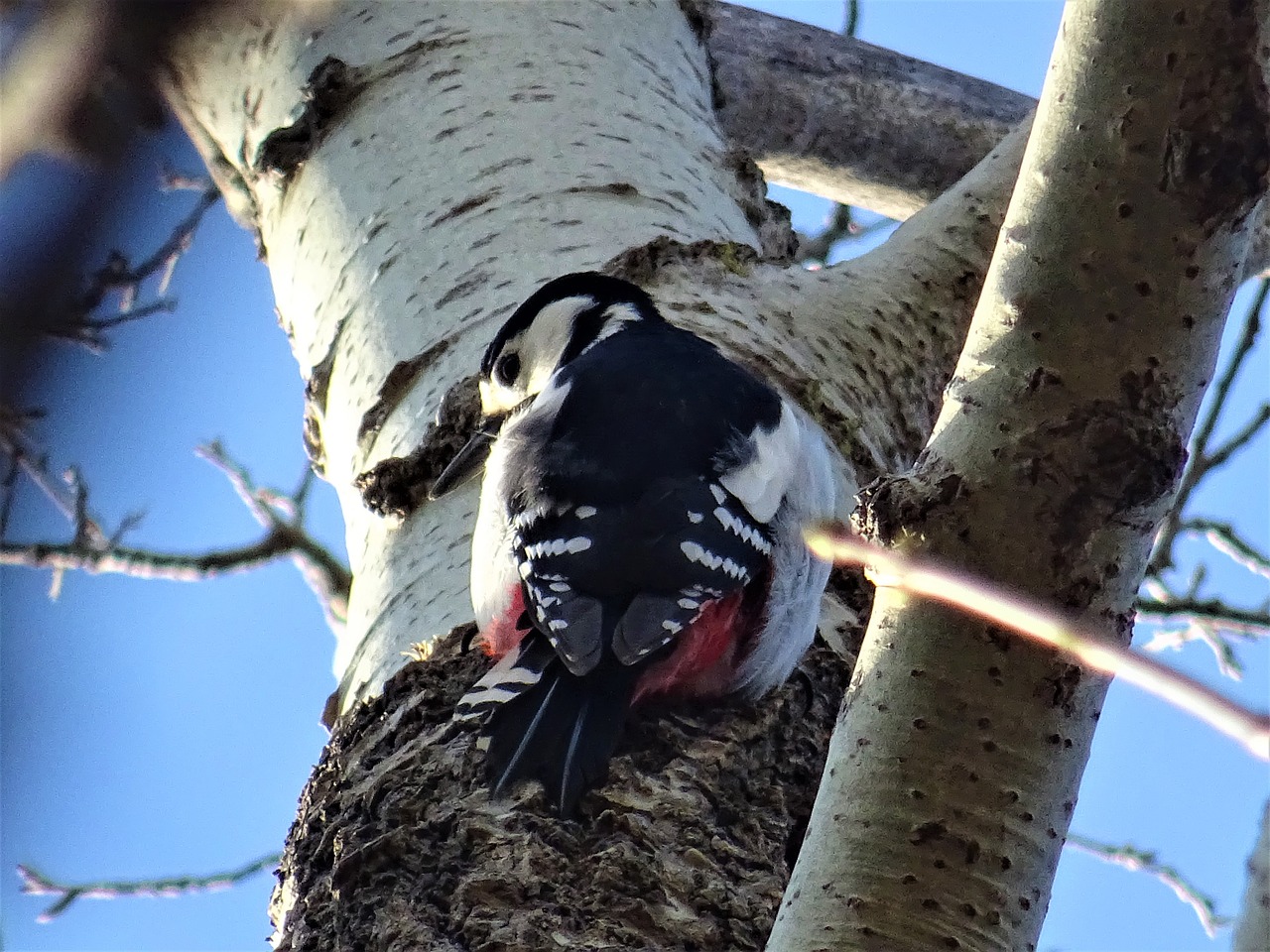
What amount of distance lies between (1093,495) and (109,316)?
24.5 inches

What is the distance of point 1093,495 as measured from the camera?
0.84 meters

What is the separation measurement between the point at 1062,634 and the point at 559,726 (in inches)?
26.0

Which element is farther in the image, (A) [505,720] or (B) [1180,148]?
(A) [505,720]

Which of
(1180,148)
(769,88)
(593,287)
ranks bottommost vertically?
(1180,148)

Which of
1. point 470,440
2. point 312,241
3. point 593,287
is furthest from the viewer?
point 312,241

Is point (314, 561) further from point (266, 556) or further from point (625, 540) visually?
point (625, 540)

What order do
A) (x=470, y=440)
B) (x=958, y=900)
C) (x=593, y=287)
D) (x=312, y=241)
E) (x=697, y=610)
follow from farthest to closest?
Answer: (x=312, y=241) → (x=593, y=287) → (x=470, y=440) → (x=697, y=610) → (x=958, y=900)

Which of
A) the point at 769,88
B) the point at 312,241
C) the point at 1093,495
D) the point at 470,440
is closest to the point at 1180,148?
the point at 1093,495

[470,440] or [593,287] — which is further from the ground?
[593,287]

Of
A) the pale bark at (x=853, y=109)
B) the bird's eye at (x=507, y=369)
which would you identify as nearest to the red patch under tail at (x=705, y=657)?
the bird's eye at (x=507, y=369)

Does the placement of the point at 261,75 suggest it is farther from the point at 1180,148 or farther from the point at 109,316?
the point at 109,316

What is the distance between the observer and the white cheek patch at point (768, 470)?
1541 millimetres

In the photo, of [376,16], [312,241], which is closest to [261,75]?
[376,16]

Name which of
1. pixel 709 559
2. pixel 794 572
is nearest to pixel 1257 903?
pixel 709 559
